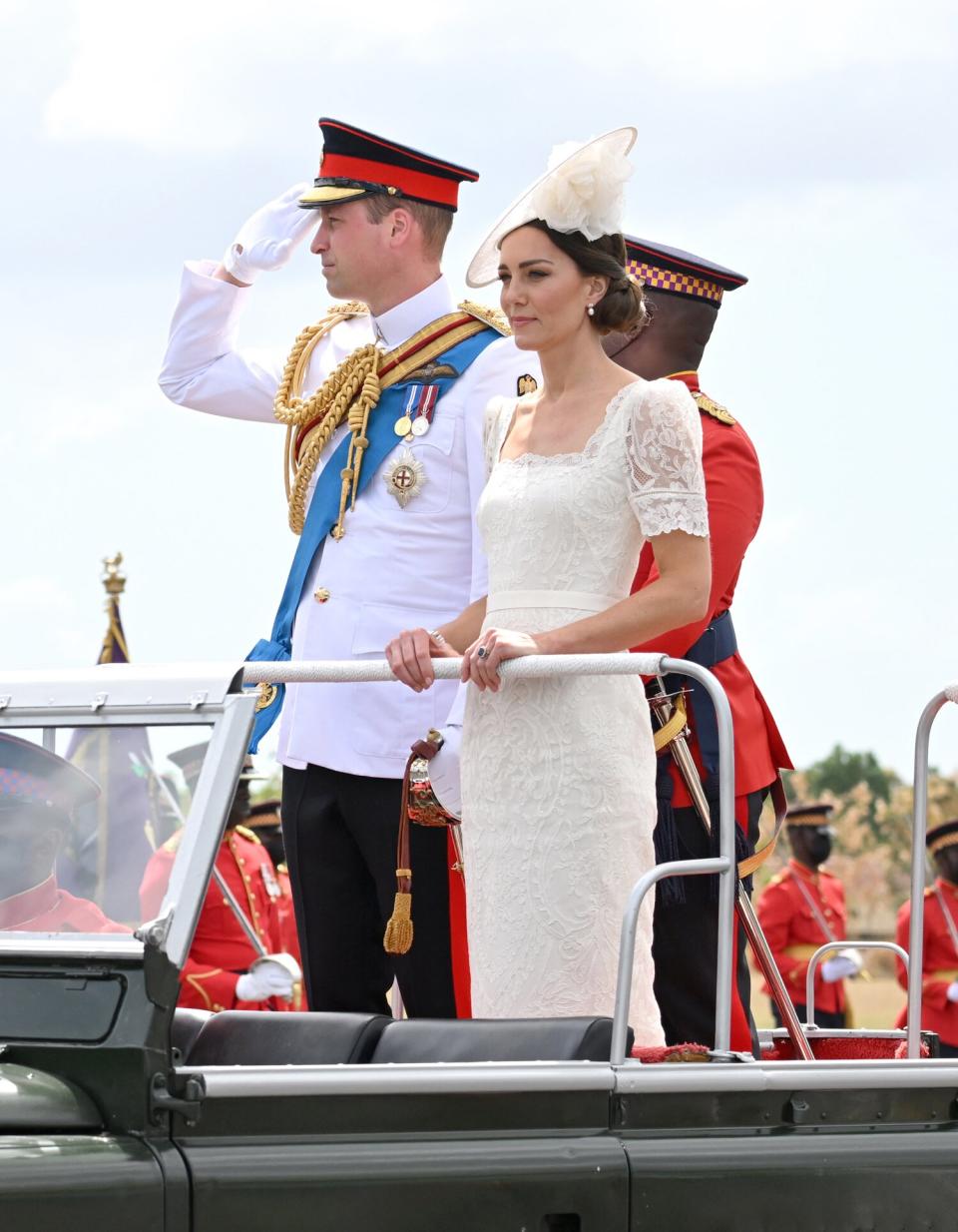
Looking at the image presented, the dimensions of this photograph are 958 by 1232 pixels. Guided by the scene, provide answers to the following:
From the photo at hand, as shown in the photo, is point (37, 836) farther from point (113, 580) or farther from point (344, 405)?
point (113, 580)

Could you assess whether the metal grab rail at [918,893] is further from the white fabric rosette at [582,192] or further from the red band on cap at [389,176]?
the red band on cap at [389,176]

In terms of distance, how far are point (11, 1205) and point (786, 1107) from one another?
126cm

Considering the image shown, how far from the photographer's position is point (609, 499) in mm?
4082

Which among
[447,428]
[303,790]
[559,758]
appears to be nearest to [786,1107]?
[559,758]

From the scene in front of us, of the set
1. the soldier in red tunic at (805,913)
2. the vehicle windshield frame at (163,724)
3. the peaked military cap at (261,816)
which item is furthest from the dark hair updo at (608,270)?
the soldier in red tunic at (805,913)

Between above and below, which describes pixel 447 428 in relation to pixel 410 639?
above

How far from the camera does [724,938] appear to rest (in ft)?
11.4

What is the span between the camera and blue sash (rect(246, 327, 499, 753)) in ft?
16.0

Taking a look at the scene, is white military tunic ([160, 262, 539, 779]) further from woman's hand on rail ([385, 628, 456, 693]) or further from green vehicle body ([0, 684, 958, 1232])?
green vehicle body ([0, 684, 958, 1232])

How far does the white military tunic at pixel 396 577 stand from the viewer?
15.3 ft

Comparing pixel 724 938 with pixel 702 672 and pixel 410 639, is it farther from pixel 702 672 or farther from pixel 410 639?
pixel 410 639

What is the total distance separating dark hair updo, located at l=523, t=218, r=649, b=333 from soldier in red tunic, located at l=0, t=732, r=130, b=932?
4.41ft

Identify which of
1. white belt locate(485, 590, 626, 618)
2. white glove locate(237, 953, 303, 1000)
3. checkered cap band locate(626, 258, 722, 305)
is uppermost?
checkered cap band locate(626, 258, 722, 305)

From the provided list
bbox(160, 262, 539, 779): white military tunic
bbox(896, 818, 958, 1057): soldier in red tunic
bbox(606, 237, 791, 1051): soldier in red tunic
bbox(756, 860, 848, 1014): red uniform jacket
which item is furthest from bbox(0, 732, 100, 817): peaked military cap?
bbox(756, 860, 848, 1014): red uniform jacket
